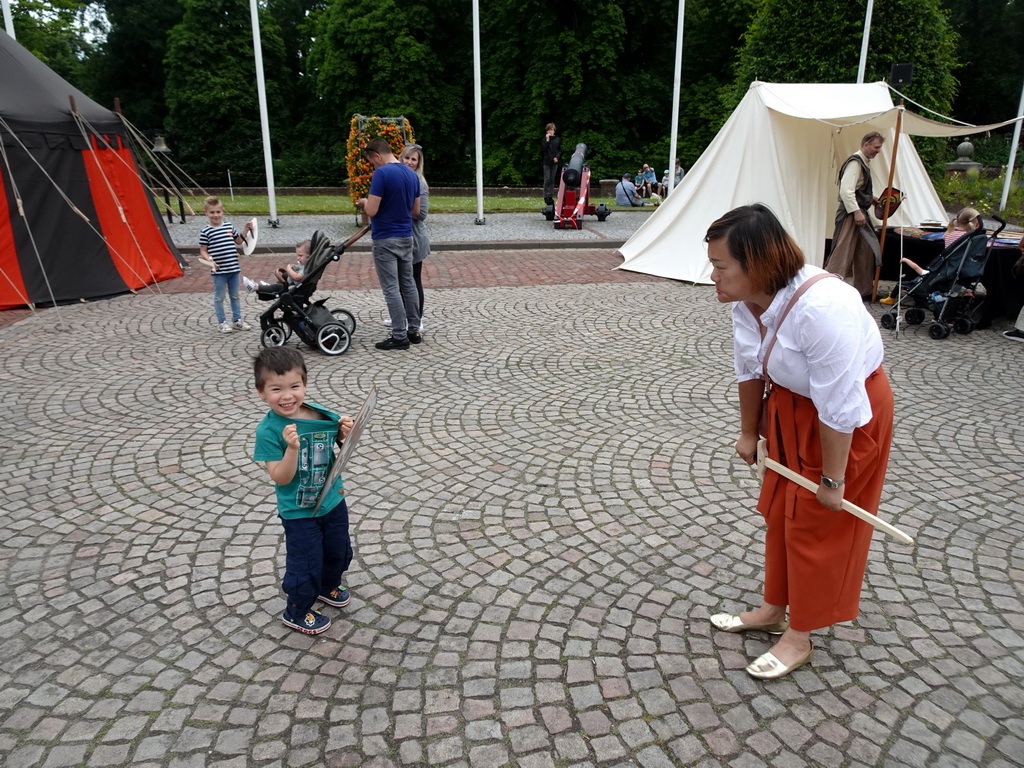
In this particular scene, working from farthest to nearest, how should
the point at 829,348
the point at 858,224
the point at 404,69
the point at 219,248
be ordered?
the point at 404,69
the point at 858,224
the point at 219,248
the point at 829,348

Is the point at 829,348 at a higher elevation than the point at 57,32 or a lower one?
lower

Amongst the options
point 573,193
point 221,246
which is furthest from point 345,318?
point 573,193

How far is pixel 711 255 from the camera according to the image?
8.19 ft

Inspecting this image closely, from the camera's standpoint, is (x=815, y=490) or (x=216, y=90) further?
(x=216, y=90)

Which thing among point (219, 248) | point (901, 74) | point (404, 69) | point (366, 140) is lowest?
point (219, 248)

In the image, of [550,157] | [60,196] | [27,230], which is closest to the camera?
[27,230]

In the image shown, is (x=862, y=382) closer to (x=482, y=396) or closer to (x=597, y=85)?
(x=482, y=396)

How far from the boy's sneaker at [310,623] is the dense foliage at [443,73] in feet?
94.6

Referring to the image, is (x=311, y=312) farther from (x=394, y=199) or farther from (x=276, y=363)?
(x=276, y=363)

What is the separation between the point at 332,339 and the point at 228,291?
1.63 m

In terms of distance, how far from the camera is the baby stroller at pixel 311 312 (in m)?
6.97

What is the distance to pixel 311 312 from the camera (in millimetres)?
7102

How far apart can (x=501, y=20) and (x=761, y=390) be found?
3332 cm

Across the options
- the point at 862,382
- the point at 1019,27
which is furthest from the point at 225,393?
the point at 1019,27
